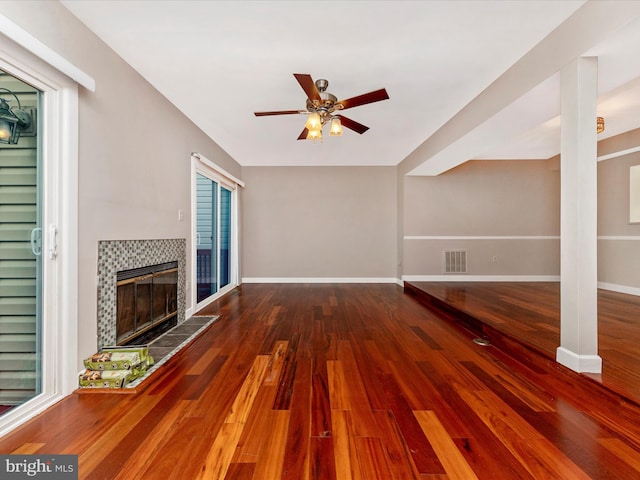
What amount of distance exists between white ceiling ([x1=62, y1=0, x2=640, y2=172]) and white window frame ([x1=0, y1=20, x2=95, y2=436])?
1.78 feet

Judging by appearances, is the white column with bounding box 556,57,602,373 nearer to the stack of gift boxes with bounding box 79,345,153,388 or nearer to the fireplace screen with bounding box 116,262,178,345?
the stack of gift boxes with bounding box 79,345,153,388

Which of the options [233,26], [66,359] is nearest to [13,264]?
[66,359]

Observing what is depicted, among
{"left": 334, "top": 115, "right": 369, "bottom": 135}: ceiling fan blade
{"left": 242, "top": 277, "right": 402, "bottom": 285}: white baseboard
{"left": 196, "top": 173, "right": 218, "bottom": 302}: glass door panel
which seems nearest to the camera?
{"left": 334, "top": 115, "right": 369, "bottom": 135}: ceiling fan blade

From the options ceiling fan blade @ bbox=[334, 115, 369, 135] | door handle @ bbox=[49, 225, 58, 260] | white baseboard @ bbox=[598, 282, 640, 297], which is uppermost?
ceiling fan blade @ bbox=[334, 115, 369, 135]

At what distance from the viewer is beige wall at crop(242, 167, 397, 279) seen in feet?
21.3

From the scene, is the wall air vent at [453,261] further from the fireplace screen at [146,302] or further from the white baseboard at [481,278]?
the fireplace screen at [146,302]

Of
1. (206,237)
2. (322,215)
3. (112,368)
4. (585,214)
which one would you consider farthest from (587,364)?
(322,215)

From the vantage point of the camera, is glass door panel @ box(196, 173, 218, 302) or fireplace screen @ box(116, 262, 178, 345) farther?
glass door panel @ box(196, 173, 218, 302)

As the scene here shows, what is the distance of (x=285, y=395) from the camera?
1960 mm

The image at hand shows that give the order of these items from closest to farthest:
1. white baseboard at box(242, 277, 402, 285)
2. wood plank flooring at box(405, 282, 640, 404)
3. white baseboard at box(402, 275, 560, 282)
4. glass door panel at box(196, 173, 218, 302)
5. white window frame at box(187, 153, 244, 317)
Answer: wood plank flooring at box(405, 282, 640, 404) → white window frame at box(187, 153, 244, 317) → glass door panel at box(196, 173, 218, 302) → white baseboard at box(402, 275, 560, 282) → white baseboard at box(242, 277, 402, 285)

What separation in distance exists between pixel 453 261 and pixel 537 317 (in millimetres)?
2799

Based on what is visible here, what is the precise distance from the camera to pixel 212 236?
4910mm

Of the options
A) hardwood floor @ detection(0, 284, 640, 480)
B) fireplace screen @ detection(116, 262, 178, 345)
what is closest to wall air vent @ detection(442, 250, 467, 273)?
hardwood floor @ detection(0, 284, 640, 480)

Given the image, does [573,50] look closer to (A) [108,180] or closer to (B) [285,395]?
(B) [285,395]
